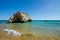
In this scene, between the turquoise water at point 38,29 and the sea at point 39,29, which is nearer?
the sea at point 39,29

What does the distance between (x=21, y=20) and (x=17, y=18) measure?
159 centimetres

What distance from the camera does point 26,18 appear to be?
146 feet

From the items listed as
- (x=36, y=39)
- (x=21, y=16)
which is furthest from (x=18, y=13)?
(x=36, y=39)

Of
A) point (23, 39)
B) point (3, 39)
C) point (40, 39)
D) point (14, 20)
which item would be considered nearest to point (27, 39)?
point (23, 39)

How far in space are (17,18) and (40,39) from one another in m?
34.9

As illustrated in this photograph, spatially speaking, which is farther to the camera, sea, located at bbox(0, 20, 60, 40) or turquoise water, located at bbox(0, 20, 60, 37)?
turquoise water, located at bbox(0, 20, 60, 37)

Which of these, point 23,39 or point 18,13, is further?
point 18,13

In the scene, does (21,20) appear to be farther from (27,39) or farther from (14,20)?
(27,39)

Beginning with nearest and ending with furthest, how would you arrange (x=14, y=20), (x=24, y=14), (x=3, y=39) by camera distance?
(x=3, y=39), (x=14, y=20), (x=24, y=14)

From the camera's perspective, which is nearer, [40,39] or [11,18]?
[40,39]

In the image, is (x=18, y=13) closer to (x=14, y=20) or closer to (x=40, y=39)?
(x=14, y=20)

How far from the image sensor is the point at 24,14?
147ft

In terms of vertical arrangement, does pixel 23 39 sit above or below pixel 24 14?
below

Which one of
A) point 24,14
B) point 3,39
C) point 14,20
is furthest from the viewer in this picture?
point 24,14
